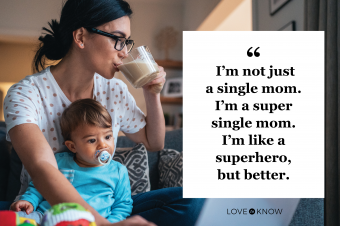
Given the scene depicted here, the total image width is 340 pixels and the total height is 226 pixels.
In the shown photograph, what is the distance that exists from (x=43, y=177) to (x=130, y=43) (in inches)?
26.1

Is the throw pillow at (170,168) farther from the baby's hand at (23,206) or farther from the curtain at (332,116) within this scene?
the curtain at (332,116)

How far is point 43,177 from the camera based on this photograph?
0.76m

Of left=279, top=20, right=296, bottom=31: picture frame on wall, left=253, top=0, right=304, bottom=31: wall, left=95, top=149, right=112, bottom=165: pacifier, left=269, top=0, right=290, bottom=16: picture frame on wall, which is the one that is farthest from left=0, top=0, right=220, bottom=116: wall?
left=95, top=149, right=112, bottom=165: pacifier

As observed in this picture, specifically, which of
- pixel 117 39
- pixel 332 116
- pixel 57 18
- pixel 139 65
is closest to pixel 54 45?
pixel 117 39

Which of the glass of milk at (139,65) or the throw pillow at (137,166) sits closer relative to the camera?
the glass of milk at (139,65)

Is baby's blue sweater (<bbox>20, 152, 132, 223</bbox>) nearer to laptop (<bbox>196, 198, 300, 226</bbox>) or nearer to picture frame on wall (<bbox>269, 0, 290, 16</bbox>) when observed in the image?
laptop (<bbox>196, 198, 300, 226</bbox>)

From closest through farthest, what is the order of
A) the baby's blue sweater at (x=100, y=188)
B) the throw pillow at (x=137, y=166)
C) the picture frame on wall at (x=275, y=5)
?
the baby's blue sweater at (x=100, y=188), the throw pillow at (x=137, y=166), the picture frame on wall at (x=275, y=5)

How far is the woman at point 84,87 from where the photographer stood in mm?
1016

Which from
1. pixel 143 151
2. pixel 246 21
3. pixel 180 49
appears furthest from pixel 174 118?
pixel 143 151

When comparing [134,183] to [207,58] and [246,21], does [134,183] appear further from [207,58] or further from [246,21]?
[246,21]

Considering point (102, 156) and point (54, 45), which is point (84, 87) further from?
point (102, 156)

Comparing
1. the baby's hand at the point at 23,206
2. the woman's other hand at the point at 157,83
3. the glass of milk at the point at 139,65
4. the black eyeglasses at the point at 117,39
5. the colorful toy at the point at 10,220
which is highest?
the black eyeglasses at the point at 117,39

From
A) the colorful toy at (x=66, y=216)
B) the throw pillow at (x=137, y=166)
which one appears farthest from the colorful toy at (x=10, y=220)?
the throw pillow at (x=137, y=166)

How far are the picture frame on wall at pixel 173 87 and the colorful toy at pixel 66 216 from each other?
427 centimetres
